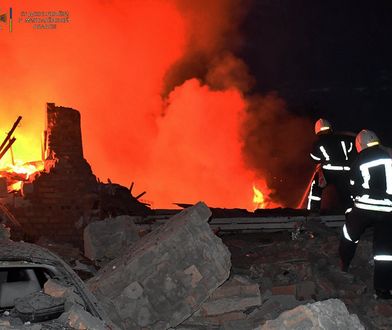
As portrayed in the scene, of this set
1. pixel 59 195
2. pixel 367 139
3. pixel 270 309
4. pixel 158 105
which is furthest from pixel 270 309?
pixel 158 105

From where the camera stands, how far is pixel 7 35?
15.7m

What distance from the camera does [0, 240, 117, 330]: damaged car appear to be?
6.97 feet

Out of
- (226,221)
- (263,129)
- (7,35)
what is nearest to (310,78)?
(263,129)

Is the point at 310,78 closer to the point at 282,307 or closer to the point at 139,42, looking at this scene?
the point at 139,42

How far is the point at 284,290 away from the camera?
5387 millimetres

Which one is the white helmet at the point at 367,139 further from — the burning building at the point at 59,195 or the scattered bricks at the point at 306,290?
the burning building at the point at 59,195

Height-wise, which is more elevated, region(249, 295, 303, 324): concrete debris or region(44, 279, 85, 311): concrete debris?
region(44, 279, 85, 311): concrete debris

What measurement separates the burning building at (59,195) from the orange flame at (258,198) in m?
14.4

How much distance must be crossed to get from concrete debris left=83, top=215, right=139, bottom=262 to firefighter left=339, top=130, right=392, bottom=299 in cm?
327

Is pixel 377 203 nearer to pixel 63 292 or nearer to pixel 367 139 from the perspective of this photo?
pixel 367 139

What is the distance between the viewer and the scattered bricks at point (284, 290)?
5.37 metres

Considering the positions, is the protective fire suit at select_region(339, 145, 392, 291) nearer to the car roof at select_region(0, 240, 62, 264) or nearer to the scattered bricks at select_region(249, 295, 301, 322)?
the scattered bricks at select_region(249, 295, 301, 322)

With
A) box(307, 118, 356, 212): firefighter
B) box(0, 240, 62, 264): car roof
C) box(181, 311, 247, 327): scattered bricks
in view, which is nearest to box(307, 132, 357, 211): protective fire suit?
box(307, 118, 356, 212): firefighter

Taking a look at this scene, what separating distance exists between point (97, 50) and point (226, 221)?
470 inches
